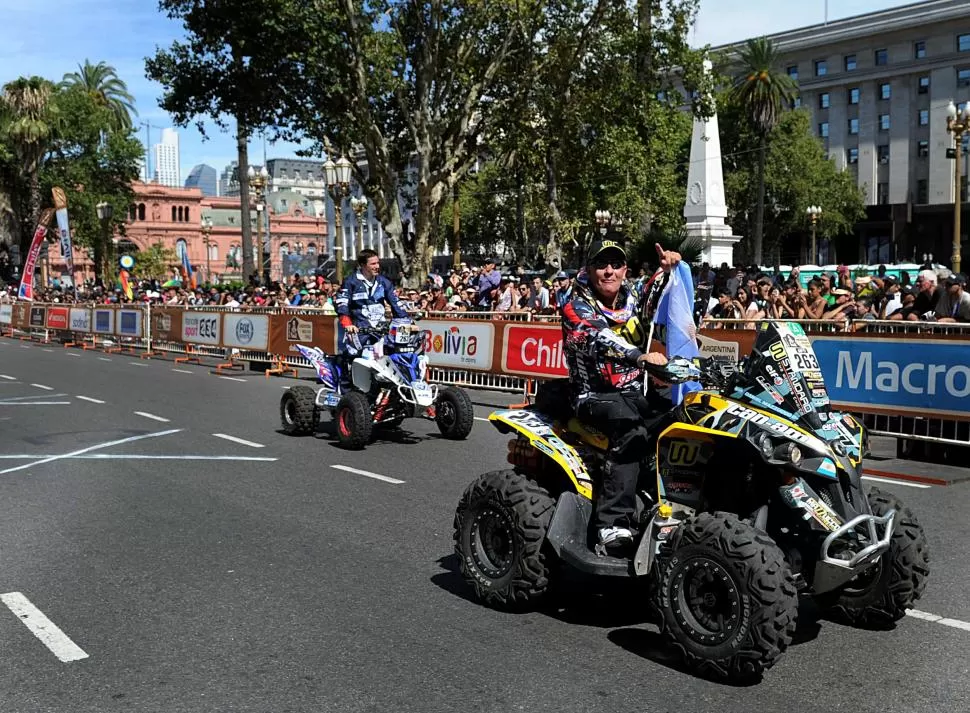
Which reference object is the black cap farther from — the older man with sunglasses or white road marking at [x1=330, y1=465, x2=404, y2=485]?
white road marking at [x1=330, y1=465, x2=404, y2=485]

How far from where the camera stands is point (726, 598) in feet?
15.4

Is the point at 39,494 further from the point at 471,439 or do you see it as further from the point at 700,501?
the point at 700,501

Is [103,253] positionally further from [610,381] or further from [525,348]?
[610,381]

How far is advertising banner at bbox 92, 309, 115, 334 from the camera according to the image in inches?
1273

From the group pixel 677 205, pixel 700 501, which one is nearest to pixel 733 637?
pixel 700 501

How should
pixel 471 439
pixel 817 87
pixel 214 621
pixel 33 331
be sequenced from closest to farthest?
pixel 214 621, pixel 471 439, pixel 33 331, pixel 817 87

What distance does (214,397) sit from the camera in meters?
17.8

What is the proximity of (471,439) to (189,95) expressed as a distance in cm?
2189

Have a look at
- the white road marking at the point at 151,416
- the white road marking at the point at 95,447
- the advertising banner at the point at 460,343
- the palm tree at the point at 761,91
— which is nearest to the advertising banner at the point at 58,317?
the advertising banner at the point at 460,343

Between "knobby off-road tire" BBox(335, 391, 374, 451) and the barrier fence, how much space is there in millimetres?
4045

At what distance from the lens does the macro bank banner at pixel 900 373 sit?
416 inches

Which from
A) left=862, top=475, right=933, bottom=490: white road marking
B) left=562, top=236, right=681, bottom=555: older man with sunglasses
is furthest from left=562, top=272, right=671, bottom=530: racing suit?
left=862, top=475, right=933, bottom=490: white road marking

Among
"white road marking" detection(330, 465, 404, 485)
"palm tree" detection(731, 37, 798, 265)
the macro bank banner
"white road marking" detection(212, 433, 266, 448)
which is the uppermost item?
"palm tree" detection(731, 37, 798, 265)

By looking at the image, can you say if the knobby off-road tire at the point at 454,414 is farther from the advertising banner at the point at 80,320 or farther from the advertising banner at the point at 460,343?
the advertising banner at the point at 80,320
